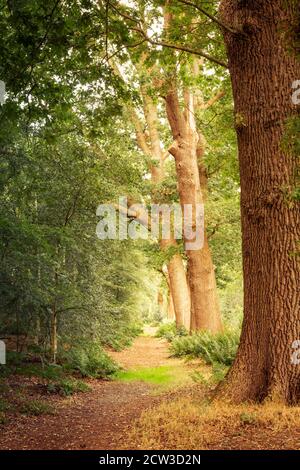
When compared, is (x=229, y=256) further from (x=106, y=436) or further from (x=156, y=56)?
(x=106, y=436)

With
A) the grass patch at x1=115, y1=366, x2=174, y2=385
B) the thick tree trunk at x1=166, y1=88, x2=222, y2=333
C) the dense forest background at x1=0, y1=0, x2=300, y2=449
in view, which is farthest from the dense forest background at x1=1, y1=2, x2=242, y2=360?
the grass patch at x1=115, y1=366, x2=174, y2=385

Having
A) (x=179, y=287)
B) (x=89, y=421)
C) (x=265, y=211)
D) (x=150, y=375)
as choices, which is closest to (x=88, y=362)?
(x=150, y=375)

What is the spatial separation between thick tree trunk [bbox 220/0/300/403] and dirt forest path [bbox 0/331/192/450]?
1.84 meters

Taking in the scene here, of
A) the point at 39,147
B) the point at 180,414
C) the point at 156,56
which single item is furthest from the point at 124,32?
the point at 180,414

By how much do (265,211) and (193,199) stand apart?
939 cm

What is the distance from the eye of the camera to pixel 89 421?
723cm

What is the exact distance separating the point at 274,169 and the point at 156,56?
15.7 ft

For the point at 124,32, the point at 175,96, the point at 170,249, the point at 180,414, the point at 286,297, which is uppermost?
the point at 175,96

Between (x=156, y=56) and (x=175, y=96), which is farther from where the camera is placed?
(x=175, y=96)

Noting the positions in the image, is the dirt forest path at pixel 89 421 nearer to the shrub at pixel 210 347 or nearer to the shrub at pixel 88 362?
the shrub at pixel 88 362

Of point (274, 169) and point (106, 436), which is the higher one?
point (274, 169)

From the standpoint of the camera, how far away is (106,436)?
231 inches

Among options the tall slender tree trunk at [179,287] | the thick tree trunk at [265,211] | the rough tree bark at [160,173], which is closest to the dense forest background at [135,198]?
the thick tree trunk at [265,211]

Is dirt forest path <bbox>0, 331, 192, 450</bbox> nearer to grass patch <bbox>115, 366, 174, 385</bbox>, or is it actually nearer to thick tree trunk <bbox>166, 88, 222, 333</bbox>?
grass patch <bbox>115, 366, 174, 385</bbox>
